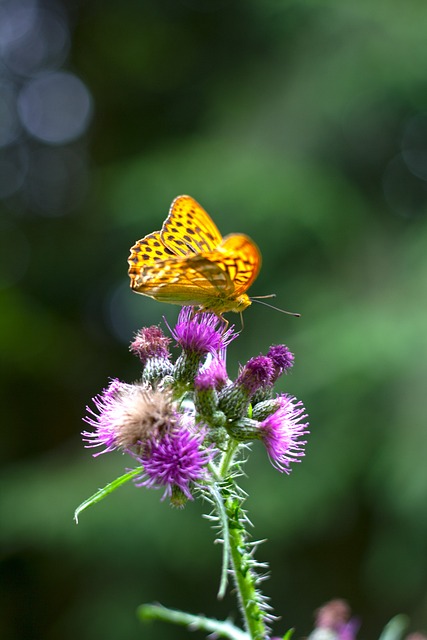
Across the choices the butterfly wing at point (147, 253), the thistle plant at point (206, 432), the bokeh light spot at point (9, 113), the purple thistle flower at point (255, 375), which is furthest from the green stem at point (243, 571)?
the bokeh light spot at point (9, 113)

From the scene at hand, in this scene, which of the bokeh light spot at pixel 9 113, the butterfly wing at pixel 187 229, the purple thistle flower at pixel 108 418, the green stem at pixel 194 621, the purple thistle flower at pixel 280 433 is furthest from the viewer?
the bokeh light spot at pixel 9 113

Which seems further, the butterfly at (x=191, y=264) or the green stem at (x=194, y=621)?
the butterfly at (x=191, y=264)

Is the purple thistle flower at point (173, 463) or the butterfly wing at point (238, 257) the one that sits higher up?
the butterfly wing at point (238, 257)

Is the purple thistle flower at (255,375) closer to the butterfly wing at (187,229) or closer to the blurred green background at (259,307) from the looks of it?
the butterfly wing at (187,229)

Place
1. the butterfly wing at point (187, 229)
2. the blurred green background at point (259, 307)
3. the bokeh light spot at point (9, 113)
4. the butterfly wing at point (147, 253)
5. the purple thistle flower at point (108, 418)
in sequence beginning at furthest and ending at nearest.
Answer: the bokeh light spot at point (9, 113)
the blurred green background at point (259, 307)
the butterfly wing at point (187, 229)
the butterfly wing at point (147, 253)
the purple thistle flower at point (108, 418)

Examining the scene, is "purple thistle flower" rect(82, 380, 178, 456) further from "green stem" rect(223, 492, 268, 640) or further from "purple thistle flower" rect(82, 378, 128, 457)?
"green stem" rect(223, 492, 268, 640)

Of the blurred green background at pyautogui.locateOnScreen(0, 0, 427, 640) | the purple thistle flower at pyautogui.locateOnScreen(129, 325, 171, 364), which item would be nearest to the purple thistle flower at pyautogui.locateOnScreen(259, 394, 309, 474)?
the purple thistle flower at pyautogui.locateOnScreen(129, 325, 171, 364)

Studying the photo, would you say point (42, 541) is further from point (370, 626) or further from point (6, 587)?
point (370, 626)
